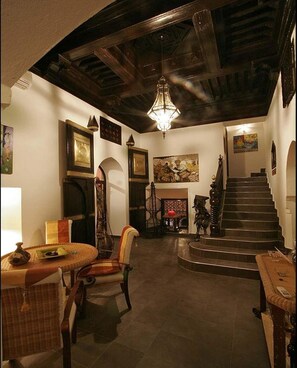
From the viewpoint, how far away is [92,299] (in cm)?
299

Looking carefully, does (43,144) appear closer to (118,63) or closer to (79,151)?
(79,151)

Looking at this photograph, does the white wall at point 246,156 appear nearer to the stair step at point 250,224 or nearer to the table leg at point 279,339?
the stair step at point 250,224

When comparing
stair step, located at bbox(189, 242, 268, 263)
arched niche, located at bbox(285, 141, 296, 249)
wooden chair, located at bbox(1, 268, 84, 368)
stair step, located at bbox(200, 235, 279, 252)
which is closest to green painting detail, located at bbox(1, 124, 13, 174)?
wooden chair, located at bbox(1, 268, 84, 368)

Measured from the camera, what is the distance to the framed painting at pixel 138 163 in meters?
6.48

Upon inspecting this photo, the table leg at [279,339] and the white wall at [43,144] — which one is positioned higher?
the white wall at [43,144]

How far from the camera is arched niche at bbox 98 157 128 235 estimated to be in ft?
21.0

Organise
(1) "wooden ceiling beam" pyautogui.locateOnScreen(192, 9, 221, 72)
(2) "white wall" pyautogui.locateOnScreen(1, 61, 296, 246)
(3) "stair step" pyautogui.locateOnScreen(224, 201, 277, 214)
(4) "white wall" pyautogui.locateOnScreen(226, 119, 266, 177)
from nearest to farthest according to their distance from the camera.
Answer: (1) "wooden ceiling beam" pyautogui.locateOnScreen(192, 9, 221, 72) → (2) "white wall" pyautogui.locateOnScreen(1, 61, 296, 246) → (3) "stair step" pyautogui.locateOnScreen(224, 201, 277, 214) → (4) "white wall" pyautogui.locateOnScreen(226, 119, 266, 177)

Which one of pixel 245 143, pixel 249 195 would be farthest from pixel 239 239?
pixel 245 143

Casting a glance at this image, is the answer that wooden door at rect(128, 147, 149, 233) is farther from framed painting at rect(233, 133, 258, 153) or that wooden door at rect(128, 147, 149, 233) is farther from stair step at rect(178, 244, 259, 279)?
framed painting at rect(233, 133, 258, 153)

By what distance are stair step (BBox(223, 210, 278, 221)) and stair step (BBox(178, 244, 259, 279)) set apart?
1.63 meters

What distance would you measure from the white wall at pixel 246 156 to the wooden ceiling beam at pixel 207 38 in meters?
5.78

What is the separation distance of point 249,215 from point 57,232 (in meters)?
4.43

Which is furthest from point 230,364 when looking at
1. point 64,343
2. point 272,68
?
point 272,68

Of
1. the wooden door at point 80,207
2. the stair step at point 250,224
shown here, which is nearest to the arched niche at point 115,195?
the wooden door at point 80,207
